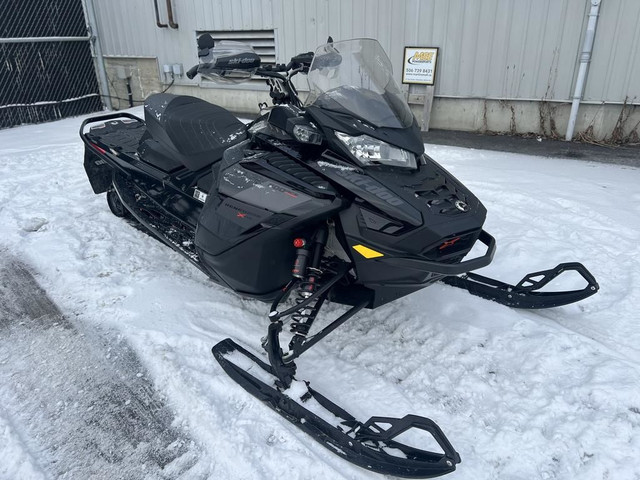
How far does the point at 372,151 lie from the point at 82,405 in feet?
5.80

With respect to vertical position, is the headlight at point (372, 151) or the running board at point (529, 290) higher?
the headlight at point (372, 151)

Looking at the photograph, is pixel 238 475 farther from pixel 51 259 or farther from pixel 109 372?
pixel 51 259

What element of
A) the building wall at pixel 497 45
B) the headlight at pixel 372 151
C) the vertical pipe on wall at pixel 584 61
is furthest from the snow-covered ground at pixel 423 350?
the building wall at pixel 497 45

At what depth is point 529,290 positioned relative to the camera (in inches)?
108

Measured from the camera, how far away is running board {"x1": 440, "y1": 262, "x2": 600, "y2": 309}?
2.63m

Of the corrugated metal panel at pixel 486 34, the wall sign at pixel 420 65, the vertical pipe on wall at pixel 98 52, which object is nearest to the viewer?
the corrugated metal panel at pixel 486 34

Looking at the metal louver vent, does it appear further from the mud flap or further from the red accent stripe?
the red accent stripe

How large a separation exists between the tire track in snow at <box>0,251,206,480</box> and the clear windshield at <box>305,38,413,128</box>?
161 cm

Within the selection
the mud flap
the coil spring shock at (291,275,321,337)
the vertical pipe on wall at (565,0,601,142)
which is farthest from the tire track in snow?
the vertical pipe on wall at (565,0,601,142)

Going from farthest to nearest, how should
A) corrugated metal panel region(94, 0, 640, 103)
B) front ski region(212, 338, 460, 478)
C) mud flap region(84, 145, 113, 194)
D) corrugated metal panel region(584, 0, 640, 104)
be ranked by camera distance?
corrugated metal panel region(94, 0, 640, 103) < corrugated metal panel region(584, 0, 640, 104) < mud flap region(84, 145, 113, 194) < front ski region(212, 338, 460, 478)

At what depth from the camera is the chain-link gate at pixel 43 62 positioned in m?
7.94

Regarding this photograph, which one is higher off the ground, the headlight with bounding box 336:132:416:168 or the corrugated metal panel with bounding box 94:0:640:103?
the corrugated metal panel with bounding box 94:0:640:103

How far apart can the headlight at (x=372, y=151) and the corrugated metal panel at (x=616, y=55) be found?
4828 mm

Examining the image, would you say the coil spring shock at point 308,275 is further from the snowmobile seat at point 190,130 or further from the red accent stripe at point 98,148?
the red accent stripe at point 98,148
